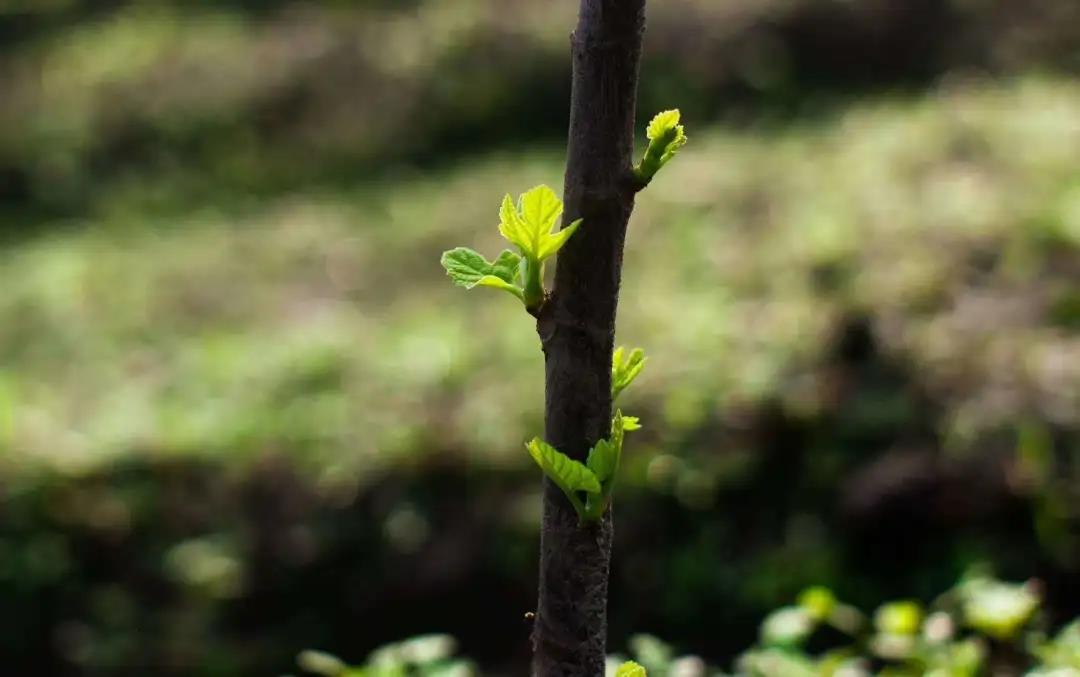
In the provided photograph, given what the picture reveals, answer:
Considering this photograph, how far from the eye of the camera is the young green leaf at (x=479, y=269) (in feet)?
3.80

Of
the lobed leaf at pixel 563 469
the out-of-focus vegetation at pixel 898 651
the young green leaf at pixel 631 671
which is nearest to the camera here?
the lobed leaf at pixel 563 469

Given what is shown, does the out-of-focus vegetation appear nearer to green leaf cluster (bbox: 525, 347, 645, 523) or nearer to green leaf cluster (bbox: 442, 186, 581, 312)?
green leaf cluster (bbox: 525, 347, 645, 523)

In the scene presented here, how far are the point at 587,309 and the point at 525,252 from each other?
0.09 metres

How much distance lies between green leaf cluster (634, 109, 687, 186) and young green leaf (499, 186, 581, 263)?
84mm

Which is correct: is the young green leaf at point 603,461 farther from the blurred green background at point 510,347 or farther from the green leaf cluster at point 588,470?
the blurred green background at point 510,347

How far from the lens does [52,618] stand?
4.36 metres

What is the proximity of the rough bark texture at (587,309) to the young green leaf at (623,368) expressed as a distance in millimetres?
46

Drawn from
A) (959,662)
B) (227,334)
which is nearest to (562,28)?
(227,334)

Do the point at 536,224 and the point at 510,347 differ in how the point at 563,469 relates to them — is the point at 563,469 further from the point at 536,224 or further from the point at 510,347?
the point at 510,347

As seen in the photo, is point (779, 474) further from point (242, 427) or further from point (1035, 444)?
point (242, 427)

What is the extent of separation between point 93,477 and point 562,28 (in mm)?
5364

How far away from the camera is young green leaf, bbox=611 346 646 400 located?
4.07 ft

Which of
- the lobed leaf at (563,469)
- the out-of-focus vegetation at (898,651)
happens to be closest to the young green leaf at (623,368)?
the lobed leaf at (563,469)

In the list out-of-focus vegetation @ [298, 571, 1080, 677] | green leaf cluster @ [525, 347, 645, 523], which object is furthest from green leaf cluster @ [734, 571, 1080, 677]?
green leaf cluster @ [525, 347, 645, 523]
